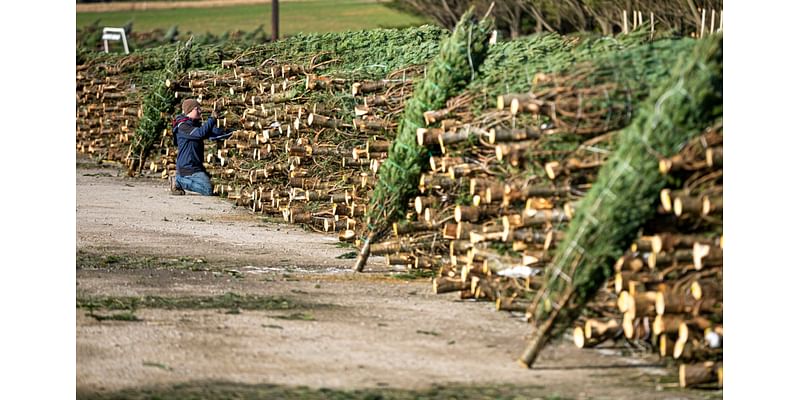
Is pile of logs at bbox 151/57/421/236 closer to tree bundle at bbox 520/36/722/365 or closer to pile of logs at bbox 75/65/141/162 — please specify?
tree bundle at bbox 520/36/722/365

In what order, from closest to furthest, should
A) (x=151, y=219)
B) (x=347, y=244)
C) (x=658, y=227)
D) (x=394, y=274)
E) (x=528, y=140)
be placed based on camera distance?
(x=658, y=227), (x=528, y=140), (x=394, y=274), (x=347, y=244), (x=151, y=219)

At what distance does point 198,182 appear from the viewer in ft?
58.5

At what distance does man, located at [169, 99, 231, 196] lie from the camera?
55.2ft

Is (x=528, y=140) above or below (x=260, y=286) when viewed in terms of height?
above

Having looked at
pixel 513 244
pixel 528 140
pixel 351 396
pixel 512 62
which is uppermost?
pixel 512 62

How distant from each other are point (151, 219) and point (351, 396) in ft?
28.3

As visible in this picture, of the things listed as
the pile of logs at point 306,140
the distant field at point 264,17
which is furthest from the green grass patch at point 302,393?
the distant field at point 264,17

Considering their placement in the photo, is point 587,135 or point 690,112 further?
point 587,135

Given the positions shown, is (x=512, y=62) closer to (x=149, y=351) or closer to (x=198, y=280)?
(x=198, y=280)

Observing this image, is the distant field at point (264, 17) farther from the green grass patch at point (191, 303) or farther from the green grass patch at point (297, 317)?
the green grass patch at point (297, 317)

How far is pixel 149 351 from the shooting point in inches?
299

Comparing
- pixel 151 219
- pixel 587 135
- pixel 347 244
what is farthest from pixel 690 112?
pixel 151 219

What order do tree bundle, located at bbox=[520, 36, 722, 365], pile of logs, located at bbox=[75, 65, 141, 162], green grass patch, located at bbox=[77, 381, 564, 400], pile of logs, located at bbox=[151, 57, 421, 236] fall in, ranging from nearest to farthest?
1. green grass patch, located at bbox=[77, 381, 564, 400]
2. tree bundle, located at bbox=[520, 36, 722, 365]
3. pile of logs, located at bbox=[151, 57, 421, 236]
4. pile of logs, located at bbox=[75, 65, 141, 162]

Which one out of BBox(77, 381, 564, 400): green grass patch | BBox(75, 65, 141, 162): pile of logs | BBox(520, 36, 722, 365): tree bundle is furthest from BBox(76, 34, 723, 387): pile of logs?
BBox(75, 65, 141, 162): pile of logs
